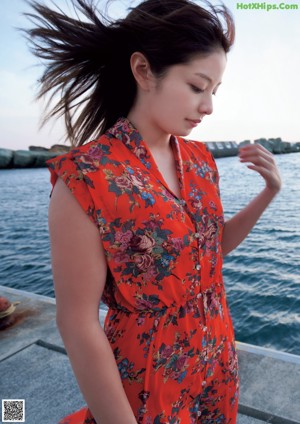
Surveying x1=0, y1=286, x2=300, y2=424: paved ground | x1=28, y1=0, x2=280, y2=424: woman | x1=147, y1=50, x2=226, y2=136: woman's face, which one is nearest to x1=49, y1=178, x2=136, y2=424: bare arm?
x1=28, y1=0, x2=280, y2=424: woman

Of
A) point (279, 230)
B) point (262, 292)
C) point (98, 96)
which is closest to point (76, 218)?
point (98, 96)

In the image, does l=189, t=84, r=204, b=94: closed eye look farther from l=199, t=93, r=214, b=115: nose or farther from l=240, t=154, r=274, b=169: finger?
l=240, t=154, r=274, b=169: finger

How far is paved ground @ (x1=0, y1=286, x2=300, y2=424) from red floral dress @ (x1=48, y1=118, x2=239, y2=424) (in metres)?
1.24

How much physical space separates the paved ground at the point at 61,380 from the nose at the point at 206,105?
189 centimetres

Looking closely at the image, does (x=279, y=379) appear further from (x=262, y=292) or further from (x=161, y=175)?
(x=262, y=292)

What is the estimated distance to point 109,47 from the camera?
1332 millimetres

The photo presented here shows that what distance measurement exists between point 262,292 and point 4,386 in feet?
19.9

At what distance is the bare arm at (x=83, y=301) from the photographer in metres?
1.04

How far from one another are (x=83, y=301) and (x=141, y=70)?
0.71 meters

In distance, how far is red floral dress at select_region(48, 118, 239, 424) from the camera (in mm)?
1094

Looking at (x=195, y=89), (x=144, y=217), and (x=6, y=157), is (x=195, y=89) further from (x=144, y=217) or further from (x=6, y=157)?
(x=6, y=157)

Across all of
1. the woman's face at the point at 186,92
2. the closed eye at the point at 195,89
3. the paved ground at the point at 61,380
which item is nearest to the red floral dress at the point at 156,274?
the woman's face at the point at 186,92

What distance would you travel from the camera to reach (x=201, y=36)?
118 cm

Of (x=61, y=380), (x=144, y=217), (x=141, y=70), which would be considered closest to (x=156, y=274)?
(x=144, y=217)
